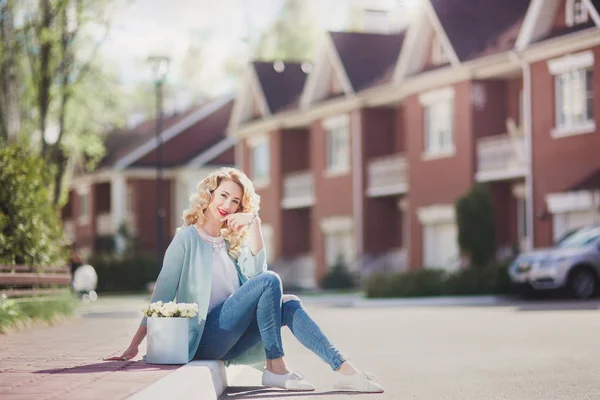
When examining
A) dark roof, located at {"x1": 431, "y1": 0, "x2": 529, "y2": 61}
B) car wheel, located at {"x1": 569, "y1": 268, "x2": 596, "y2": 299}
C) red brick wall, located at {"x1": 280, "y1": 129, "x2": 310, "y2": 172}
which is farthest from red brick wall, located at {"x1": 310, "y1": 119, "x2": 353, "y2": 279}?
car wheel, located at {"x1": 569, "y1": 268, "x2": 596, "y2": 299}

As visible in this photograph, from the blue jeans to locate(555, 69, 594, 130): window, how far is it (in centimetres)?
2454

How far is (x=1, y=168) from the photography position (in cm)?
1627

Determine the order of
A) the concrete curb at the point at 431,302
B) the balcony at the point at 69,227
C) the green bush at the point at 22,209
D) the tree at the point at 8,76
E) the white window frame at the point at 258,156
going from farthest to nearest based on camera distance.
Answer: the balcony at the point at 69,227 → the white window frame at the point at 258,156 → the concrete curb at the point at 431,302 → the tree at the point at 8,76 → the green bush at the point at 22,209

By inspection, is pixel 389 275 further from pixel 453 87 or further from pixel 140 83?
pixel 140 83

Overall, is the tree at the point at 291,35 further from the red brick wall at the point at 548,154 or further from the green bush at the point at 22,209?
the green bush at the point at 22,209

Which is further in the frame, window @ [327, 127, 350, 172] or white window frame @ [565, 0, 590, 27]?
window @ [327, 127, 350, 172]

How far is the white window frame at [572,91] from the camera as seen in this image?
3244cm

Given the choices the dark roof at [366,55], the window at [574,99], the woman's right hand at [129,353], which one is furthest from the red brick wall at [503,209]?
the woman's right hand at [129,353]

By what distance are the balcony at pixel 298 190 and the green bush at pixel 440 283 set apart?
14238 millimetres

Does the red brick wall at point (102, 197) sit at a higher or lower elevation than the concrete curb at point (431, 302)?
higher

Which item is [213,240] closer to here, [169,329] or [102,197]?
[169,329]

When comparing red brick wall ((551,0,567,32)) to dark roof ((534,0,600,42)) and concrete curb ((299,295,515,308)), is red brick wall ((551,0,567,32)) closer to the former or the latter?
dark roof ((534,0,600,42))

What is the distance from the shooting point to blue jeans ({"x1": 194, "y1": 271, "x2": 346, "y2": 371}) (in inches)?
358

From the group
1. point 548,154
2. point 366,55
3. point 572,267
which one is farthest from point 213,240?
point 366,55
